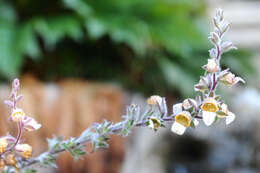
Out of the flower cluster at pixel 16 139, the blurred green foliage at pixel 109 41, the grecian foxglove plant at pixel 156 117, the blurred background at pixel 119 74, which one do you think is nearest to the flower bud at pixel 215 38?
the grecian foxglove plant at pixel 156 117

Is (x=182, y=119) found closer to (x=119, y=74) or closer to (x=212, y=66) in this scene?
(x=212, y=66)

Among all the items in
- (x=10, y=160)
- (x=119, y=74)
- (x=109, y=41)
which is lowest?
(x=10, y=160)

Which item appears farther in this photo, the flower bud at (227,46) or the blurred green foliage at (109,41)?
the blurred green foliage at (109,41)

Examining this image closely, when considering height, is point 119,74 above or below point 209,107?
above

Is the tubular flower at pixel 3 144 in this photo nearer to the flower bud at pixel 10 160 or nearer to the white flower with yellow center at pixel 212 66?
the flower bud at pixel 10 160

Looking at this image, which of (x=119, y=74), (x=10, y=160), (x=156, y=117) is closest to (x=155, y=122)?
(x=156, y=117)

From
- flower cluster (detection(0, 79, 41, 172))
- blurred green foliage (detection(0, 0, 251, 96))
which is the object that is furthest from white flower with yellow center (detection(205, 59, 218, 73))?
blurred green foliage (detection(0, 0, 251, 96))
